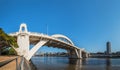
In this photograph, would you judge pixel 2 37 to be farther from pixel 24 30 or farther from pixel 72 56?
pixel 72 56

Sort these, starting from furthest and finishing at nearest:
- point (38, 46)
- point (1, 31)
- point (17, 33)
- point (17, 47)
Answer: point (38, 46) → point (17, 33) → point (17, 47) → point (1, 31)

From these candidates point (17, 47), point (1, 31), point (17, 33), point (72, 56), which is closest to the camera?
point (1, 31)

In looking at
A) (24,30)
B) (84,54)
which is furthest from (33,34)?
(84,54)

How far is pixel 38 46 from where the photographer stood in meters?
62.9

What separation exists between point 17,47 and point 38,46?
9.77 m

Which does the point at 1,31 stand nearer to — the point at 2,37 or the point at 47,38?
the point at 2,37

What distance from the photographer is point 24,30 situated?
58.8 m

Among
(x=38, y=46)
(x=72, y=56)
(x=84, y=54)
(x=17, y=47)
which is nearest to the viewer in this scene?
(x=17, y=47)

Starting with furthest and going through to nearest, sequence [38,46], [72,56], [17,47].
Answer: [72,56], [38,46], [17,47]

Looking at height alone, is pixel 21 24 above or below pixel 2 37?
above

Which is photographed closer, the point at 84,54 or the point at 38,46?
the point at 38,46

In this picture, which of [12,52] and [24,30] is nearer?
[12,52]

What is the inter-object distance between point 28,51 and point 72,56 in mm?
78621

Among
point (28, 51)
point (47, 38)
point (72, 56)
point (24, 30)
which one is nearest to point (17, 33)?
point (24, 30)
